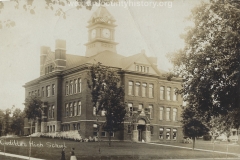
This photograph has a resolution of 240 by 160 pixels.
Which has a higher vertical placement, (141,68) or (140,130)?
(141,68)

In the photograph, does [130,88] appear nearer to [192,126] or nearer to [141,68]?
[141,68]

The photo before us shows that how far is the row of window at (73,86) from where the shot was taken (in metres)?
23.5

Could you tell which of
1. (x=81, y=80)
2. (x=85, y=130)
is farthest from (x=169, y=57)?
(x=85, y=130)

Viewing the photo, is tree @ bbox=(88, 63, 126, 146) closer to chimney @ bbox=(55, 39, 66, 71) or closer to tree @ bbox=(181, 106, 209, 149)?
chimney @ bbox=(55, 39, 66, 71)

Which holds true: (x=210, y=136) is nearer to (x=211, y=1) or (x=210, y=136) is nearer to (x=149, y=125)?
(x=149, y=125)

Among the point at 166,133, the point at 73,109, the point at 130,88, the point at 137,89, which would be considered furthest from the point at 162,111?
the point at 73,109

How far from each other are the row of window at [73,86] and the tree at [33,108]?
87.3 inches

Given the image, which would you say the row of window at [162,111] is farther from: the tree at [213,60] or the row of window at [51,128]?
the tree at [213,60]

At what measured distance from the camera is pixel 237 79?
521 inches

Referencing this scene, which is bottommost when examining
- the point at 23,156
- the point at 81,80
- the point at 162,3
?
the point at 23,156

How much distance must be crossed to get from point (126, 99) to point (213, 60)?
32.2 feet

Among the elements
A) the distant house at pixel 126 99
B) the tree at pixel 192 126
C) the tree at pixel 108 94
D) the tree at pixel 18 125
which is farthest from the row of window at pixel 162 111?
the tree at pixel 18 125

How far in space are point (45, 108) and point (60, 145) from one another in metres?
6.60

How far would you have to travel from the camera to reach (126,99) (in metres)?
23.0
